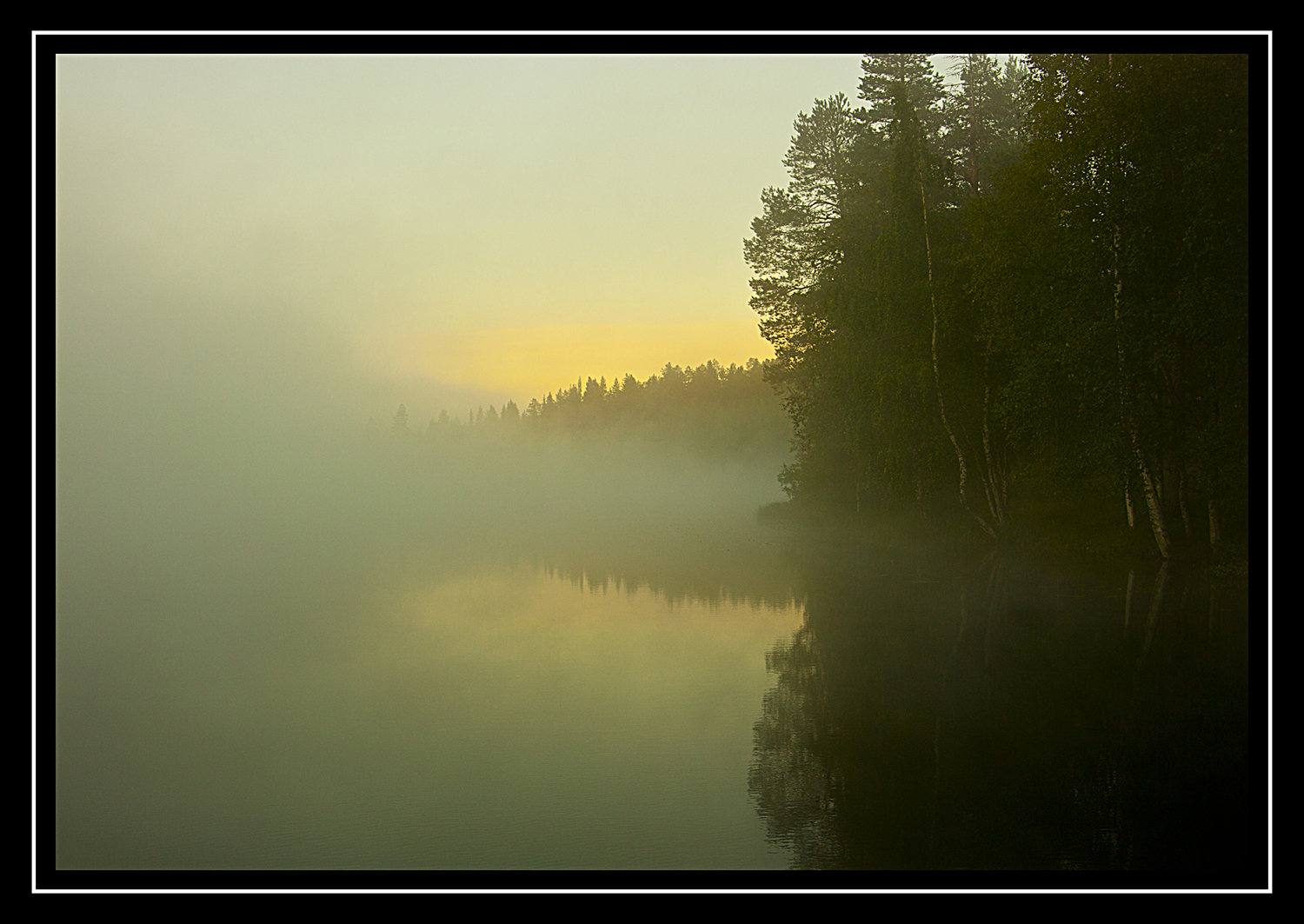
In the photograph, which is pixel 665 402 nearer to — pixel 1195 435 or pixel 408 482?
pixel 408 482

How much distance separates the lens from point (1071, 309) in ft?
51.6

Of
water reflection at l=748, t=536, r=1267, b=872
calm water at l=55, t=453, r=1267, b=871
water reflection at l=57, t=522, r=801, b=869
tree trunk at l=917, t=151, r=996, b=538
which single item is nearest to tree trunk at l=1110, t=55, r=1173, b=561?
calm water at l=55, t=453, r=1267, b=871

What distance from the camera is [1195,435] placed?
48.0 feet

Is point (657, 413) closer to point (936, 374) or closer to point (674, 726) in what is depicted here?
point (936, 374)

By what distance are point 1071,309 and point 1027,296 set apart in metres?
1.14

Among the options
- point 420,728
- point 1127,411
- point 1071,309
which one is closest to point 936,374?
point 1071,309

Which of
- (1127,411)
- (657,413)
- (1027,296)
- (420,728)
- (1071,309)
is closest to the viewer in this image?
(420,728)

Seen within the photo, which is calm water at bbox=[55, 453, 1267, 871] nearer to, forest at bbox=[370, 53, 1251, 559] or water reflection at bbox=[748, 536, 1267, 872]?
water reflection at bbox=[748, 536, 1267, 872]

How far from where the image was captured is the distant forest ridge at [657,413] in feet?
289

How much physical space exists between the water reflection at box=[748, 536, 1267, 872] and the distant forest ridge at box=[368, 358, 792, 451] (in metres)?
63.4

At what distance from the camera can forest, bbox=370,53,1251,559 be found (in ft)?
46.6

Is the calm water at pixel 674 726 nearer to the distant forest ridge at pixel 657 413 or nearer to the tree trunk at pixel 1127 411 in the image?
the tree trunk at pixel 1127 411

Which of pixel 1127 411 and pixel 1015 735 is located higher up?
pixel 1127 411

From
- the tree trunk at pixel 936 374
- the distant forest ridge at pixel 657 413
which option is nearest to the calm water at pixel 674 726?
the tree trunk at pixel 936 374
